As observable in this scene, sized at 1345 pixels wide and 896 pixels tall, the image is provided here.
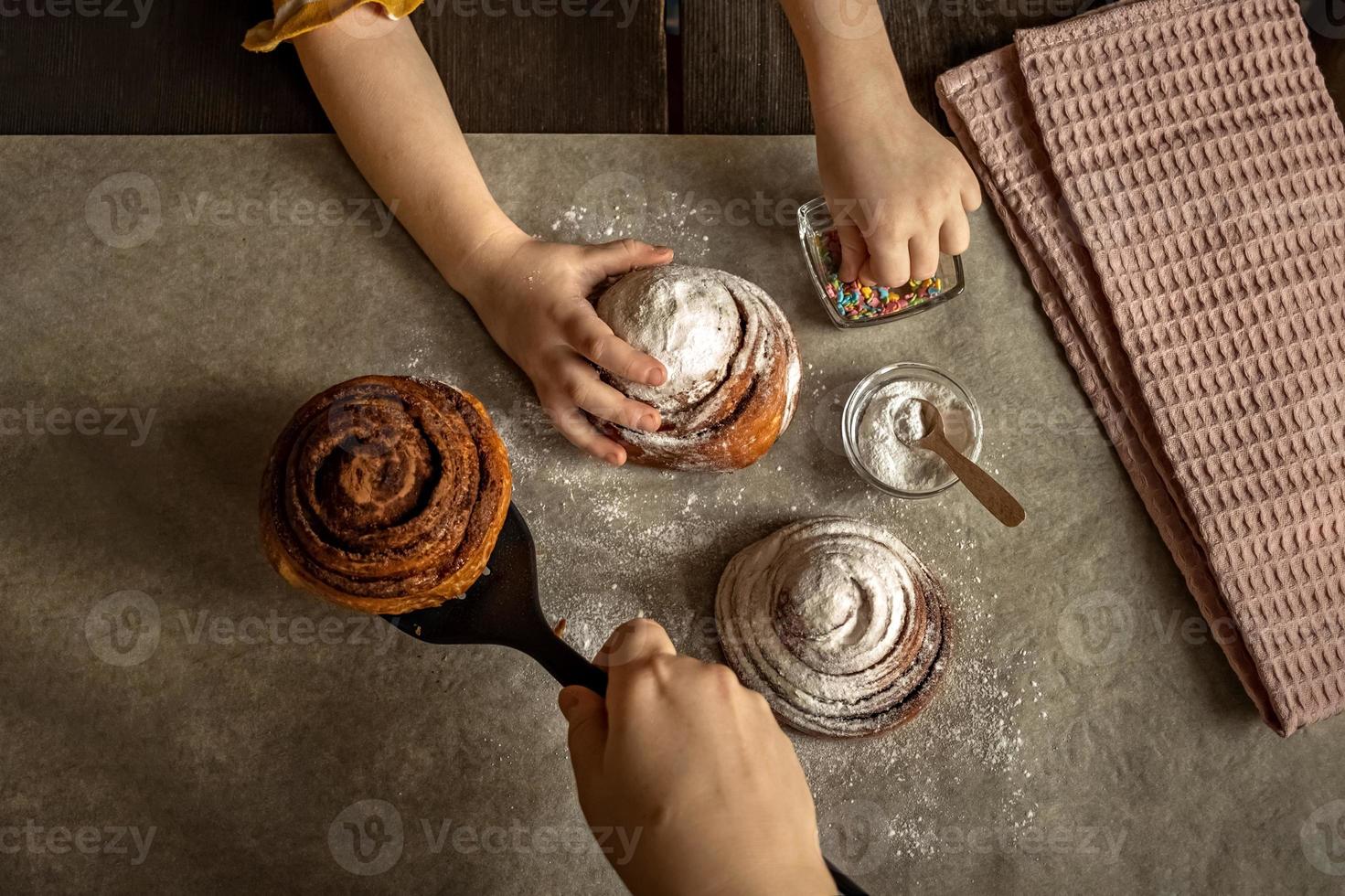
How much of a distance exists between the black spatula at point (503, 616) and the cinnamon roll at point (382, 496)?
7 centimetres

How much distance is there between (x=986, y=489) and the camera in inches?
43.3

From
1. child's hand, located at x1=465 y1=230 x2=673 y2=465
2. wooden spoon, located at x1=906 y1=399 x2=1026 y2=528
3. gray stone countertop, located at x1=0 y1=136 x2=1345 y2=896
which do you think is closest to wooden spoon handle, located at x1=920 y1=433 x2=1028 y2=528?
wooden spoon, located at x1=906 y1=399 x2=1026 y2=528

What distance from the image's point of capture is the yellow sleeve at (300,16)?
3.73 ft

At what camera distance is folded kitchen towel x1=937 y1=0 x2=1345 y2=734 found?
3.83ft
